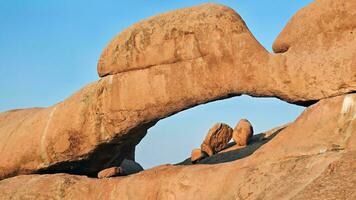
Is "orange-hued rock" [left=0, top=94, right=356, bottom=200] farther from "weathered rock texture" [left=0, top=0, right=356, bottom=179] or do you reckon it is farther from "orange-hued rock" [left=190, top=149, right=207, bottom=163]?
"orange-hued rock" [left=190, top=149, right=207, bottom=163]

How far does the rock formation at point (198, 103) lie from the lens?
36.8ft

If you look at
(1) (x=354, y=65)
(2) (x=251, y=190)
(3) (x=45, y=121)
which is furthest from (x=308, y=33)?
(3) (x=45, y=121)

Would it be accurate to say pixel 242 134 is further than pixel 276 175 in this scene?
Yes

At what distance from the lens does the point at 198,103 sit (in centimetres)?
1362

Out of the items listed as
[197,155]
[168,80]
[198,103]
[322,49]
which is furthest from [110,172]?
[322,49]

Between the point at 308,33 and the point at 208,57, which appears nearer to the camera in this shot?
the point at 308,33

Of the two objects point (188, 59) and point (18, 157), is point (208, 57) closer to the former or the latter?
point (188, 59)

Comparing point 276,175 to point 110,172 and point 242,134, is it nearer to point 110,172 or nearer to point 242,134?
point 110,172

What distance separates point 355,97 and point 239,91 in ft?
8.32

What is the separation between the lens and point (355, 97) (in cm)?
1139

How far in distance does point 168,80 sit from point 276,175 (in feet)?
12.4

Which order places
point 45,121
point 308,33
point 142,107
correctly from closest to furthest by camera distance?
point 308,33 < point 142,107 < point 45,121

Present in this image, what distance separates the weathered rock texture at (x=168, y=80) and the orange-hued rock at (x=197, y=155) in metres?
4.53

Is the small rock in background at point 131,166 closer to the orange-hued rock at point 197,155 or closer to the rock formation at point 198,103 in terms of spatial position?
the orange-hued rock at point 197,155
